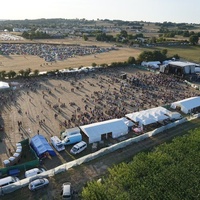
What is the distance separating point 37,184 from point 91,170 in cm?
404

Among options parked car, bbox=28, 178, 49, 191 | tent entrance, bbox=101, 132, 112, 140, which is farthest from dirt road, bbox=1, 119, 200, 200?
tent entrance, bbox=101, 132, 112, 140

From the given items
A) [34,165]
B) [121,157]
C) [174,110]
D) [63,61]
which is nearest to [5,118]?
[34,165]

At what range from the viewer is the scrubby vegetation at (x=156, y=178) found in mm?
15698

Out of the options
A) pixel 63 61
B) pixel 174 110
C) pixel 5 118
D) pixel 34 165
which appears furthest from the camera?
pixel 63 61

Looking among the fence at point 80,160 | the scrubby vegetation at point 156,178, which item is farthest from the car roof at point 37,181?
the scrubby vegetation at point 156,178

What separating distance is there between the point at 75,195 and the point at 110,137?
9045 mm

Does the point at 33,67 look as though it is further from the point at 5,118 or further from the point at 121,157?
the point at 121,157

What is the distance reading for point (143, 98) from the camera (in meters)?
35.1

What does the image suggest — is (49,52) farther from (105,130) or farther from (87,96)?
(105,130)

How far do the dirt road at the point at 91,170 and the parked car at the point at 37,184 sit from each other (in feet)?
0.92

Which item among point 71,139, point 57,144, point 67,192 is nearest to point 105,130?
point 71,139

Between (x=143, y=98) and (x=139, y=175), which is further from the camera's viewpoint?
(x=143, y=98)

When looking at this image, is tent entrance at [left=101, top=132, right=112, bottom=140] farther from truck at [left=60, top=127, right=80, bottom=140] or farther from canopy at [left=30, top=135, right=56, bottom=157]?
canopy at [left=30, top=135, right=56, bottom=157]

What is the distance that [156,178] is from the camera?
17.1 metres
